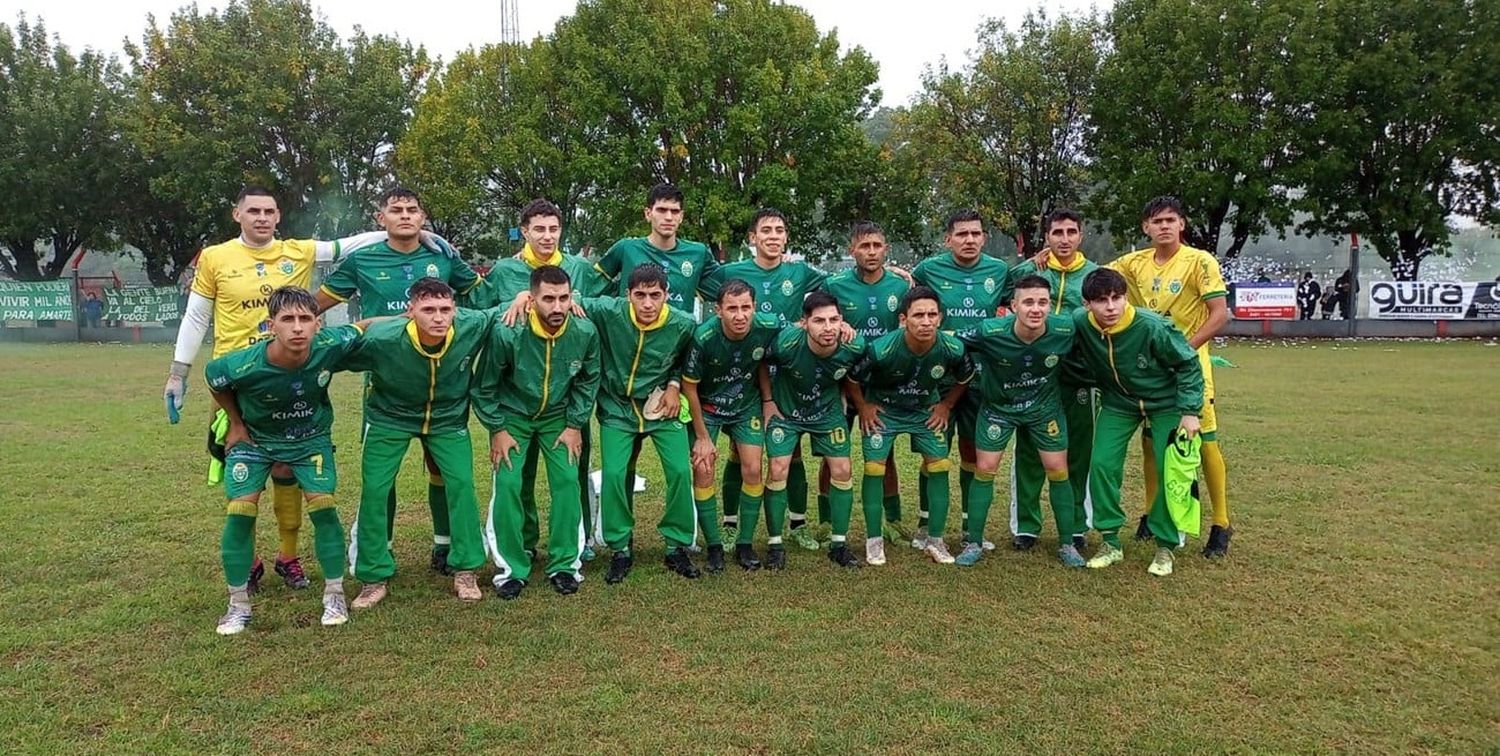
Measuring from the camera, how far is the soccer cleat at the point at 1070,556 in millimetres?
5070

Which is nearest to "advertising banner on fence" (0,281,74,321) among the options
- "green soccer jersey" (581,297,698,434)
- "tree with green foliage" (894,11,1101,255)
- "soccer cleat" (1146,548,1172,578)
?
"tree with green foliage" (894,11,1101,255)

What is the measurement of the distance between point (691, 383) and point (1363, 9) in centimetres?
2203

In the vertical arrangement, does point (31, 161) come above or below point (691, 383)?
above

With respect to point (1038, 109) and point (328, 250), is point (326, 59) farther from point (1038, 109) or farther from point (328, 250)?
point (328, 250)

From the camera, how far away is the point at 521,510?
4785 mm

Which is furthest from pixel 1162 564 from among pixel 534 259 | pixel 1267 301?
pixel 1267 301

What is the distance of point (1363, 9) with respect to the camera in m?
20.7

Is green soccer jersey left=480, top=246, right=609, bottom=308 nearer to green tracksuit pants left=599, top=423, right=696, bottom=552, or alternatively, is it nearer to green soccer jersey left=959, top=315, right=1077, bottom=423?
green tracksuit pants left=599, top=423, right=696, bottom=552

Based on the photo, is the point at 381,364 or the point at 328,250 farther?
the point at 328,250

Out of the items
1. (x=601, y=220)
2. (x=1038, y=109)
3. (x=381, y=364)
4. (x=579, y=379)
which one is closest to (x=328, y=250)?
(x=381, y=364)

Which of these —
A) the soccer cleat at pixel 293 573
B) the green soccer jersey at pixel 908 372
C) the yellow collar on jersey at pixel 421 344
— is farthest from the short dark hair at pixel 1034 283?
the soccer cleat at pixel 293 573

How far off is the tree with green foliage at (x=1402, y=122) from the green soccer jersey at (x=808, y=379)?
20.3 meters

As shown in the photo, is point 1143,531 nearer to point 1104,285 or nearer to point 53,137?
point 1104,285

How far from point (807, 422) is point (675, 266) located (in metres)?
1.19
